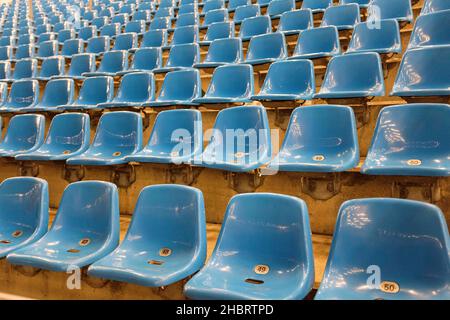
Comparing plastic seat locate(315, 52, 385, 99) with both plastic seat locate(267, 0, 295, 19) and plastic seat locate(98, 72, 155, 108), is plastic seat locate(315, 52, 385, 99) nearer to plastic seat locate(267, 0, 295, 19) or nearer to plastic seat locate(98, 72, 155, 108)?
plastic seat locate(98, 72, 155, 108)

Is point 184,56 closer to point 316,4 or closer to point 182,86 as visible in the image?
point 182,86

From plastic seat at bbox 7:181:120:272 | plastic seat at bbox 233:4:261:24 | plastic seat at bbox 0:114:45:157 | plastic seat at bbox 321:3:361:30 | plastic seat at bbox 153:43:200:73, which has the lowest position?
plastic seat at bbox 7:181:120:272

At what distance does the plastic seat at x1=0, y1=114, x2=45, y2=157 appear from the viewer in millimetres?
1557

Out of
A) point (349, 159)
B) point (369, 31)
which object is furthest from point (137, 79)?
point (349, 159)

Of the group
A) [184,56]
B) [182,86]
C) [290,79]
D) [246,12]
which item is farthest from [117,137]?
[246,12]

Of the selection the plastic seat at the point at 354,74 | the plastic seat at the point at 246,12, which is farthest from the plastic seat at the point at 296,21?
the plastic seat at the point at 354,74

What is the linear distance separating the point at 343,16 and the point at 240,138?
3.44 ft

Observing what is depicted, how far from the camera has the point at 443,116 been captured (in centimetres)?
100

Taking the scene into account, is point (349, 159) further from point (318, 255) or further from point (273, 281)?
point (273, 281)

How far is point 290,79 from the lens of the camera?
154 cm

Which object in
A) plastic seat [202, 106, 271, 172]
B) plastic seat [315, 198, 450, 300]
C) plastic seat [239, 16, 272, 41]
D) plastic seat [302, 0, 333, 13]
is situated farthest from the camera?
plastic seat [302, 0, 333, 13]

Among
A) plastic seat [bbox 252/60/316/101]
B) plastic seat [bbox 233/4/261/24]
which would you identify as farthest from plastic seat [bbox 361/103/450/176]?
plastic seat [bbox 233/4/261/24]

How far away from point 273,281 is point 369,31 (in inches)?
50.2

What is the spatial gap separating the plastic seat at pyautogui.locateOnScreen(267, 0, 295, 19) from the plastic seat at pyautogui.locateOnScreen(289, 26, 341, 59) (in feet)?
2.13
